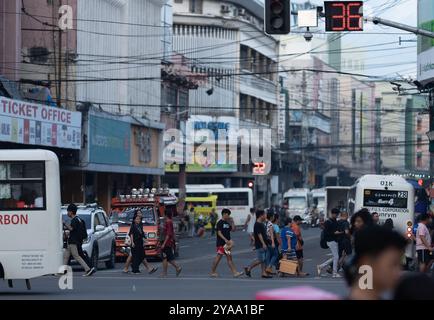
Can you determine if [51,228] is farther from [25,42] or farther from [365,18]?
[25,42]

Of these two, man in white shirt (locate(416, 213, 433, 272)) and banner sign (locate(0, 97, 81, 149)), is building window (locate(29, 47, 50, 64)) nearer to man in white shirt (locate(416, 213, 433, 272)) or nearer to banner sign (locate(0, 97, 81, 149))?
banner sign (locate(0, 97, 81, 149))

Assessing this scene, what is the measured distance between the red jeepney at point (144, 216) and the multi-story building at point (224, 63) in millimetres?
45442

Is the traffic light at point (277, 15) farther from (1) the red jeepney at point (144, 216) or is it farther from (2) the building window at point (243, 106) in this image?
(2) the building window at point (243, 106)

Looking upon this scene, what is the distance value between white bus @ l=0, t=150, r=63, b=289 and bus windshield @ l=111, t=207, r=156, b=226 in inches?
656

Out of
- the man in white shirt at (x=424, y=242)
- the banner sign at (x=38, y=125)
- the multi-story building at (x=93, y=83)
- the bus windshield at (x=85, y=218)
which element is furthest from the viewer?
the multi-story building at (x=93, y=83)

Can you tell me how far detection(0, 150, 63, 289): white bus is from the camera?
21.4 meters

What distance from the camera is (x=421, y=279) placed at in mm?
6148

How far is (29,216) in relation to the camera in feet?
71.3

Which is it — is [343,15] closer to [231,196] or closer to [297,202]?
[231,196]

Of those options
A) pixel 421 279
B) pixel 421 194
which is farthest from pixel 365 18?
pixel 421 194

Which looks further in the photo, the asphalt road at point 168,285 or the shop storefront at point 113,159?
the shop storefront at point 113,159

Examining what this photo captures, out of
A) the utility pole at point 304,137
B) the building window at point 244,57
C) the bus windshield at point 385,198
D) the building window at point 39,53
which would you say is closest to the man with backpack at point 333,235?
the bus windshield at point 385,198

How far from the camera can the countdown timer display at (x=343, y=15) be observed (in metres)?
23.3


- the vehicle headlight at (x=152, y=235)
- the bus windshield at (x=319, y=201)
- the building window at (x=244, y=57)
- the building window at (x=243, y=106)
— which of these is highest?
the building window at (x=244, y=57)
